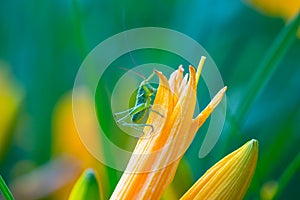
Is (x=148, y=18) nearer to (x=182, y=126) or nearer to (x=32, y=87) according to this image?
(x=32, y=87)

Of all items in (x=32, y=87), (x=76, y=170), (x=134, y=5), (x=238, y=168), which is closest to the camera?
(x=238, y=168)

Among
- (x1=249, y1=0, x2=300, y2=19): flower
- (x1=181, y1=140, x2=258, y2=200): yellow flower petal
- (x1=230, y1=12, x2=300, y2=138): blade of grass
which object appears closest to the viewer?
(x1=181, y1=140, x2=258, y2=200): yellow flower petal

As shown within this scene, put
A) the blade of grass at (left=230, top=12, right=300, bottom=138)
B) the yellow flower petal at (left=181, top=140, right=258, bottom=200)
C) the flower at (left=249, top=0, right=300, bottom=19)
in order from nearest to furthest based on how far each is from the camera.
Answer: the yellow flower petal at (left=181, top=140, right=258, bottom=200), the blade of grass at (left=230, top=12, right=300, bottom=138), the flower at (left=249, top=0, right=300, bottom=19)

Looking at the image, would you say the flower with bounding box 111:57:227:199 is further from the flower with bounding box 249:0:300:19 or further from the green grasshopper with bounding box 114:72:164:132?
the flower with bounding box 249:0:300:19

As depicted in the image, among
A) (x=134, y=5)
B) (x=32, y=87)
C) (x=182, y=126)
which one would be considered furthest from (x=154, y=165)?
(x=134, y=5)

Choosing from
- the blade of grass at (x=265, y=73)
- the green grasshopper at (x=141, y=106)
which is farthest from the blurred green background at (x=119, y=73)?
the green grasshopper at (x=141, y=106)

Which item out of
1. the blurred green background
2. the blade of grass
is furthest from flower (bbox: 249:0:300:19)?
the blade of grass

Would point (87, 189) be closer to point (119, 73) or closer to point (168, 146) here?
point (168, 146)
